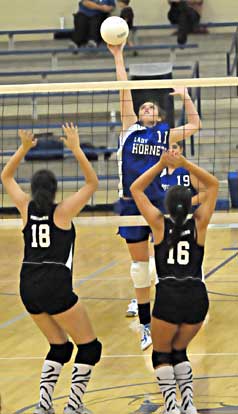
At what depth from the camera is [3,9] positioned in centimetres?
2134

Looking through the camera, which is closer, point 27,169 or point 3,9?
point 27,169

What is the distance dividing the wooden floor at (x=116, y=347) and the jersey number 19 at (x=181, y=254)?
1.13 meters

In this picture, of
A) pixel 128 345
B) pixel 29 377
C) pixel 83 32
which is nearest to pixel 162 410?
pixel 29 377

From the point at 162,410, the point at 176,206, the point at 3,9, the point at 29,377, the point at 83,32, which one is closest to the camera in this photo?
the point at 176,206

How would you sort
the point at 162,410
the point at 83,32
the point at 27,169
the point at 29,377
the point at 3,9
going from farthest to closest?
the point at 3,9, the point at 83,32, the point at 27,169, the point at 29,377, the point at 162,410

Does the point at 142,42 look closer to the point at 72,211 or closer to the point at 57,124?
the point at 57,124

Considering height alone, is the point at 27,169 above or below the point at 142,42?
below

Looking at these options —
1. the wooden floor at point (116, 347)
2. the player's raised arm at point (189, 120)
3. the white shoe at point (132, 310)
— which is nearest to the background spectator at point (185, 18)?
the wooden floor at point (116, 347)

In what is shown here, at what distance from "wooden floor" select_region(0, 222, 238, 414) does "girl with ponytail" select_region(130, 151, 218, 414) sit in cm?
55

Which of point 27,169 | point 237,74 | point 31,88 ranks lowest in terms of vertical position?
point 27,169

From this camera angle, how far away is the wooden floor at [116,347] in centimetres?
718

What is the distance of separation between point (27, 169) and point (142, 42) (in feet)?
13.1

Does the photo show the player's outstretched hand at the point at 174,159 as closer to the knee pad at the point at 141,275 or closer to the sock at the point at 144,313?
the knee pad at the point at 141,275

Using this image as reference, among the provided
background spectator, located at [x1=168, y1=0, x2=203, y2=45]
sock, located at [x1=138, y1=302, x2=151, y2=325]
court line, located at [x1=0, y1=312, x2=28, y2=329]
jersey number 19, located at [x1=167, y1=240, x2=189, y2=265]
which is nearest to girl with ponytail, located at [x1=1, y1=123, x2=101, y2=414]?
jersey number 19, located at [x1=167, y1=240, x2=189, y2=265]
